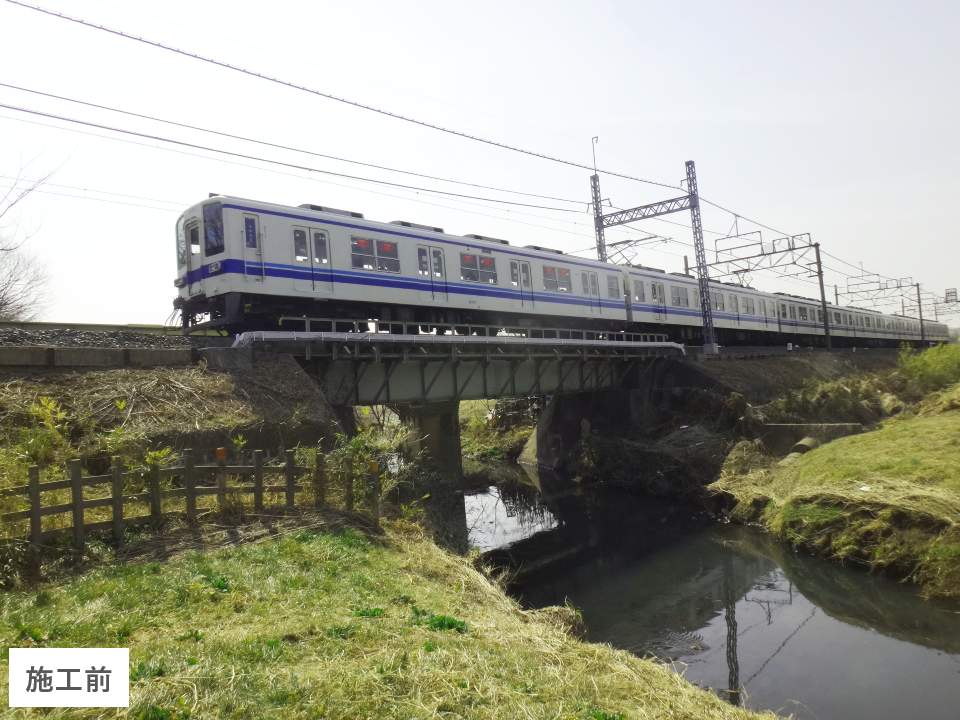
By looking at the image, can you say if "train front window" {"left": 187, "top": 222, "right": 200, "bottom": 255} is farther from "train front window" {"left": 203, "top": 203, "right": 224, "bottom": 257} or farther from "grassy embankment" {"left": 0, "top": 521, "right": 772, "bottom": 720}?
"grassy embankment" {"left": 0, "top": 521, "right": 772, "bottom": 720}

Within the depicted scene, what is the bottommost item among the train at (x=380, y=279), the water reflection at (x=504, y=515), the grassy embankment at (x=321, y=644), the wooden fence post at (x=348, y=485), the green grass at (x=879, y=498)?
the water reflection at (x=504, y=515)

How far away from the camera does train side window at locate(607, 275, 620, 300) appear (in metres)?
24.0

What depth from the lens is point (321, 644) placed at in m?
4.97

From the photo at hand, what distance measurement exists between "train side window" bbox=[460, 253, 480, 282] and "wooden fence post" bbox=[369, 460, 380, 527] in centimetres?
962

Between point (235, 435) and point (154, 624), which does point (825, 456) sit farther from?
point (154, 624)

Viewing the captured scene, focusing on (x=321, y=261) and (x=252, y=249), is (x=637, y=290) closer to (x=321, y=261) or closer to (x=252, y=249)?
(x=321, y=261)

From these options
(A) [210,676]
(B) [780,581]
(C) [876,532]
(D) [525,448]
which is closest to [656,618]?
(B) [780,581]

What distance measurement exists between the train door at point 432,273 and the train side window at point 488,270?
5.08 ft

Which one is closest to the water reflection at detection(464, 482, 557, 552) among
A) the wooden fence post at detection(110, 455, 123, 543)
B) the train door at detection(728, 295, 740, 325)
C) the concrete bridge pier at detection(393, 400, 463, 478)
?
the concrete bridge pier at detection(393, 400, 463, 478)

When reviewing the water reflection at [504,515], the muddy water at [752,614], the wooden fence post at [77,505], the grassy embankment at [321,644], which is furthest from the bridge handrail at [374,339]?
the grassy embankment at [321,644]

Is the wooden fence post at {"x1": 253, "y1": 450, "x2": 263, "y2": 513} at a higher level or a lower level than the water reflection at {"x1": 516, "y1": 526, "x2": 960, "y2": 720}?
higher

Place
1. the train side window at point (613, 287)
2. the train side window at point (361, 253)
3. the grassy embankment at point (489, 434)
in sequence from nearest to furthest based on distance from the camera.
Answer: the train side window at point (361, 253), the train side window at point (613, 287), the grassy embankment at point (489, 434)

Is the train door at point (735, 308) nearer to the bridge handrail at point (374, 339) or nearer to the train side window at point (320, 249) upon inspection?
the bridge handrail at point (374, 339)

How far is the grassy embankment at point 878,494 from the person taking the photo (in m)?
10.6
